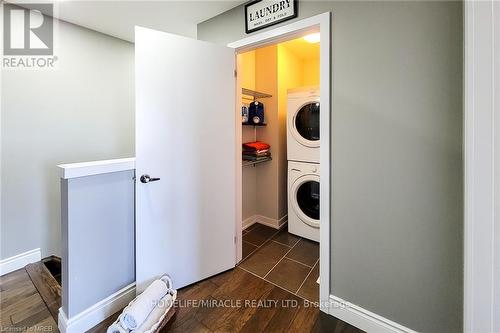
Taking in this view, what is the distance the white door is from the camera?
4.87 feet

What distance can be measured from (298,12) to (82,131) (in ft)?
7.43

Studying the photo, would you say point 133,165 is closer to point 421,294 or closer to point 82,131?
point 82,131

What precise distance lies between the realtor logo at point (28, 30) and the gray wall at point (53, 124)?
90 millimetres

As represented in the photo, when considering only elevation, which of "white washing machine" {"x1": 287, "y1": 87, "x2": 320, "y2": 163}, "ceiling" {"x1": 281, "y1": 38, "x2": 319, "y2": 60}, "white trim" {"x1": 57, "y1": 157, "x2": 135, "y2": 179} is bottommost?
"white trim" {"x1": 57, "y1": 157, "x2": 135, "y2": 179}

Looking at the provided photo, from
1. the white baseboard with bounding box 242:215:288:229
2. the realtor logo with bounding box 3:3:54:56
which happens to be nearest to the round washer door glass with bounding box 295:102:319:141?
the white baseboard with bounding box 242:215:288:229

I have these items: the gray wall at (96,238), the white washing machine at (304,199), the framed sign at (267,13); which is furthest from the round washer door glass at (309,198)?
the gray wall at (96,238)

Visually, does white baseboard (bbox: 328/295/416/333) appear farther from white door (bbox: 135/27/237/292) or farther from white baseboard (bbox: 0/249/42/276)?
white baseboard (bbox: 0/249/42/276)

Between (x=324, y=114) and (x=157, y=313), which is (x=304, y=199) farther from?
(x=157, y=313)

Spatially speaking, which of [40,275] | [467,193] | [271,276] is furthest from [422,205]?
[40,275]

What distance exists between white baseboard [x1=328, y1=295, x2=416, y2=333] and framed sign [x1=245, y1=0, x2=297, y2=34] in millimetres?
1935

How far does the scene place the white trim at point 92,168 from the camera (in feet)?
3.96

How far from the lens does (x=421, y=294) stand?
1.17 metres

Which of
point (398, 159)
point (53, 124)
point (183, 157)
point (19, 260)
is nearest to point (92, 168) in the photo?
point (183, 157)

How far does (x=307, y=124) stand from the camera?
8.20ft
